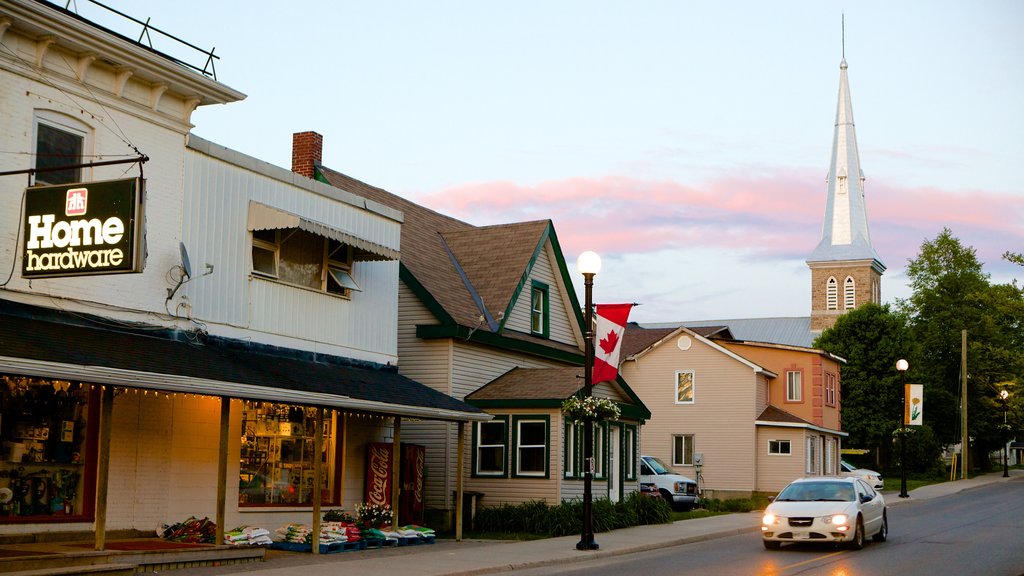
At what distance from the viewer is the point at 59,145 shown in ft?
56.6

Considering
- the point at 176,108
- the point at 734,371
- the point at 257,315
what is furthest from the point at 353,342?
the point at 734,371

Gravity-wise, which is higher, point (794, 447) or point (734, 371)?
point (734, 371)

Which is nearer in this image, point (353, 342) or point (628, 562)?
point (628, 562)

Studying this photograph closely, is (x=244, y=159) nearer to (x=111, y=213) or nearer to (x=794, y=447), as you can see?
(x=111, y=213)

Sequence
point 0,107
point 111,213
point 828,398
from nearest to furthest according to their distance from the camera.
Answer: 1. point 111,213
2. point 0,107
3. point 828,398

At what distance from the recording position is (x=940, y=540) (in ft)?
78.1

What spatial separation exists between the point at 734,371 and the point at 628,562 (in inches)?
1126

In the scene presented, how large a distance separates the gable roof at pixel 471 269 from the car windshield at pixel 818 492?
8937 millimetres

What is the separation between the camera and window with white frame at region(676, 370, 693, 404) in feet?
158

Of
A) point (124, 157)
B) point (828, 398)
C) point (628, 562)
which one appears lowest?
point (628, 562)

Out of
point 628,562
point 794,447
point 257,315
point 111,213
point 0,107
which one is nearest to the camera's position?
point 111,213

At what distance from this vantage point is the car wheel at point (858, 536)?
21.2 meters

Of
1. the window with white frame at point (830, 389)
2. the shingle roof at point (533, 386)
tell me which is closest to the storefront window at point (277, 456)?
the shingle roof at point (533, 386)

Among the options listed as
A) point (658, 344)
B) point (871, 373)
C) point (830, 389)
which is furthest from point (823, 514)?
point (871, 373)
